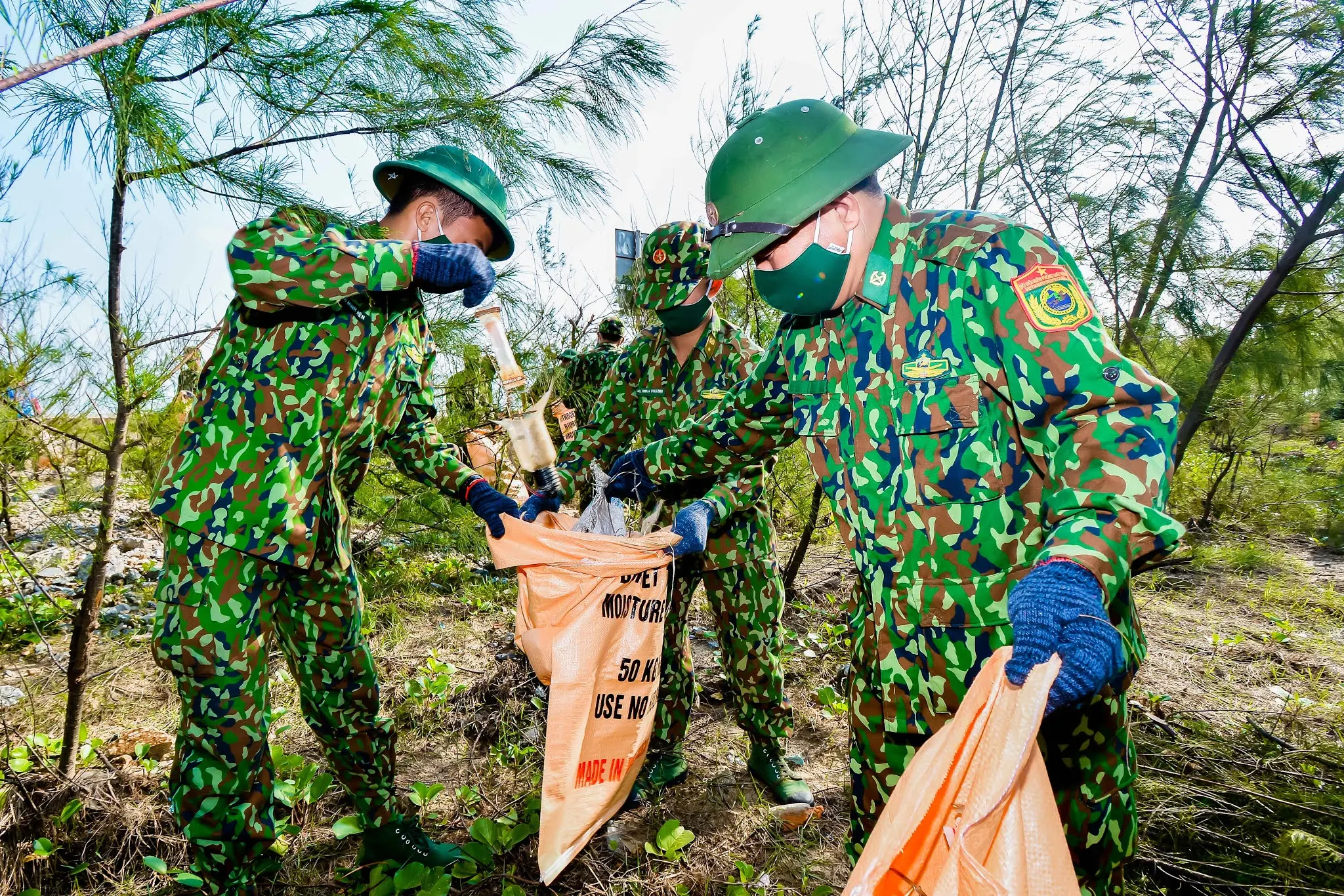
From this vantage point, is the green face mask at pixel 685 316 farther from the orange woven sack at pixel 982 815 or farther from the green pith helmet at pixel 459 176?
the orange woven sack at pixel 982 815

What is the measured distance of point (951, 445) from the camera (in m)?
1.44

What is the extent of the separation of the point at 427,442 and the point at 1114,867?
90.4 inches

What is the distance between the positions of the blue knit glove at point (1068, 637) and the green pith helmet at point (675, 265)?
77.3 inches

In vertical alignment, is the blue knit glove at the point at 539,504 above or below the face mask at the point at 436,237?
A: below

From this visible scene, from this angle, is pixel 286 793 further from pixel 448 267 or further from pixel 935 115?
pixel 935 115

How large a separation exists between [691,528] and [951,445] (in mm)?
1094

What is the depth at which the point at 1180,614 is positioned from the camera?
5.05m

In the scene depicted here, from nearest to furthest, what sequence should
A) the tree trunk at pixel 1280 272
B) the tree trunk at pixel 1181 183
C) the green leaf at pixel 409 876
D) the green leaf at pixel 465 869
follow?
the green leaf at pixel 409 876 → the green leaf at pixel 465 869 → the tree trunk at pixel 1280 272 → the tree trunk at pixel 1181 183

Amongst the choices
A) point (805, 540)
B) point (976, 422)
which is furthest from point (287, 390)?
point (805, 540)

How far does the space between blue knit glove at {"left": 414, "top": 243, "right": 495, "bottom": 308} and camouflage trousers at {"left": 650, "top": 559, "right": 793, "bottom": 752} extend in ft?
4.78

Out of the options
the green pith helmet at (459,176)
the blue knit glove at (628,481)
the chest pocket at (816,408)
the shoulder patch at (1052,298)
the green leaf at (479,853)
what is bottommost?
the green leaf at (479,853)

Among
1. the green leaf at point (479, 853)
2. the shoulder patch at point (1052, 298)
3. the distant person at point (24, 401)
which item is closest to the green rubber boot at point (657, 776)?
the green leaf at point (479, 853)

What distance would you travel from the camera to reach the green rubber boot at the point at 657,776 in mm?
2840

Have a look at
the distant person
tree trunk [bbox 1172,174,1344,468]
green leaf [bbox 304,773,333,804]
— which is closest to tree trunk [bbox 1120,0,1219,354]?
tree trunk [bbox 1172,174,1344,468]
